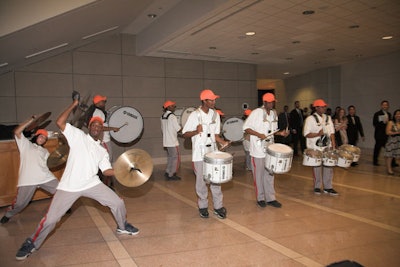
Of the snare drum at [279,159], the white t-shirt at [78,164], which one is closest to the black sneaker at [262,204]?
the snare drum at [279,159]

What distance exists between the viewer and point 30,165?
445cm

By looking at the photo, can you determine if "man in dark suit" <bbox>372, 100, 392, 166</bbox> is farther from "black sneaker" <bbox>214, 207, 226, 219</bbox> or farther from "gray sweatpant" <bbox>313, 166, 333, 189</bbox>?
"black sneaker" <bbox>214, 207, 226, 219</bbox>

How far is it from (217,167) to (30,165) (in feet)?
9.24

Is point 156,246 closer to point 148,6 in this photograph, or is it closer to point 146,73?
point 148,6

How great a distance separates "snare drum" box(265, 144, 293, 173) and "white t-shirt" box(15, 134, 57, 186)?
11.4 feet

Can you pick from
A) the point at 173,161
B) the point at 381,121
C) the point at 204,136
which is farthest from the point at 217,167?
the point at 381,121

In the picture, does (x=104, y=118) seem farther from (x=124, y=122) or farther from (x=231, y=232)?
(x=231, y=232)

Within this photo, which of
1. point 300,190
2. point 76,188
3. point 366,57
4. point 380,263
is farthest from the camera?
point 366,57

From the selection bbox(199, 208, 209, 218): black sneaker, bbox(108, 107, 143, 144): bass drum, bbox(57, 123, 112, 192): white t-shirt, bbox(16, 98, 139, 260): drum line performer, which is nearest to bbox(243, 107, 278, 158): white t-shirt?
bbox(199, 208, 209, 218): black sneaker

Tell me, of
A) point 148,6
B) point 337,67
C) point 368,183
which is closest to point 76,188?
point 148,6

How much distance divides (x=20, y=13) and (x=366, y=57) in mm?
12301

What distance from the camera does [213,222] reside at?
4465 millimetres

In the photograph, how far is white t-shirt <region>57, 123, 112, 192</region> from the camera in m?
3.35

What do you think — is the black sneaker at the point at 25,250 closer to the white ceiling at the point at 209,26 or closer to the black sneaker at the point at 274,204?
the white ceiling at the point at 209,26
